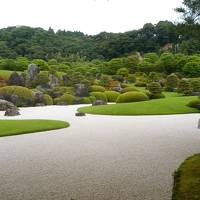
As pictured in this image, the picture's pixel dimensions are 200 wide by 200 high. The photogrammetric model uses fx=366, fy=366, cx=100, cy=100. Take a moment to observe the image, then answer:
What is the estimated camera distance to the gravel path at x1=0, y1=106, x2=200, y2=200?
5164mm

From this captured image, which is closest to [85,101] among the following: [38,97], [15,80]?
[38,97]

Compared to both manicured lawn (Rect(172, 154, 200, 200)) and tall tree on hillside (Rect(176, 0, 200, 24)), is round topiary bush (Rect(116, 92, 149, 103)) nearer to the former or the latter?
tall tree on hillside (Rect(176, 0, 200, 24))

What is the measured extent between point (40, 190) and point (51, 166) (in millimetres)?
1561

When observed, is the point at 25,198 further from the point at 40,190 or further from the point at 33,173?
the point at 33,173

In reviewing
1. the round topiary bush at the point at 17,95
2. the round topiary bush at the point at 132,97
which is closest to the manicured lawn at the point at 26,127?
the round topiary bush at the point at 17,95

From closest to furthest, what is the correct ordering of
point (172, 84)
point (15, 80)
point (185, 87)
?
point (185, 87)
point (15, 80)
point (172, 84)

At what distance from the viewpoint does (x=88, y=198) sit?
16.0 ft

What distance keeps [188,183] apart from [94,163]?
3.58 metres

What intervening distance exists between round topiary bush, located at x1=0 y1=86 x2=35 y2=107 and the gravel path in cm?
1449

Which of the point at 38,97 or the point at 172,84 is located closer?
the point at 38,97

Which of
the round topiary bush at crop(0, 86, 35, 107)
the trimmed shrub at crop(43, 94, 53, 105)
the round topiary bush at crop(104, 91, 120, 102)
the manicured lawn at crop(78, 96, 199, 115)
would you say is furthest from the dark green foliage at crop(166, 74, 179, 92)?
the round topiary bush at crop(0, 86, 35, 107)

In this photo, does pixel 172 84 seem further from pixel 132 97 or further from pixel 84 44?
pixel 84 44

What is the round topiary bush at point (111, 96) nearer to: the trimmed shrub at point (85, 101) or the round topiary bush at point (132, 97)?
the trimmed shrub at point (85, 101)

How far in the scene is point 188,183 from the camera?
3.64m
